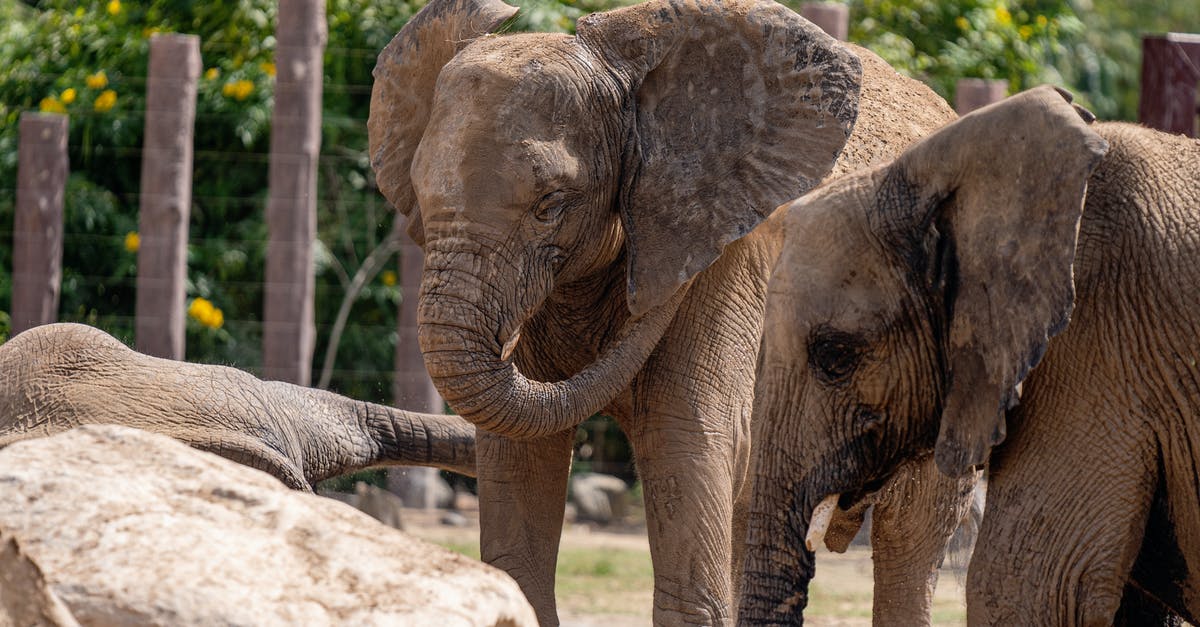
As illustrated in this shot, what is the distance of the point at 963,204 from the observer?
4.53 meters

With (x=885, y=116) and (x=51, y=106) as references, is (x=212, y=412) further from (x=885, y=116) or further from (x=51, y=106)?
(x=51, y=106)

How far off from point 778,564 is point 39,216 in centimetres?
686

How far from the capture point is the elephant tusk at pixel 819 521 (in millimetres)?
4667

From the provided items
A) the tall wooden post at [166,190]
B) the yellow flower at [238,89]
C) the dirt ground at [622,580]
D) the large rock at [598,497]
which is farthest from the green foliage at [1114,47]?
the tall wooden post at [166,190]

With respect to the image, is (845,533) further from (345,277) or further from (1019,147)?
(345,277)

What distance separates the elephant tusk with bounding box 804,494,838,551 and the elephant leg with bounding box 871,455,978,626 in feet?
4.69

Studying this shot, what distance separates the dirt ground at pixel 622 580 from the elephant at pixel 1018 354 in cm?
262

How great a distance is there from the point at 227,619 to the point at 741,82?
3.04 m

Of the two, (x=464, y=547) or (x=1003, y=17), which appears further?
(x=1003, y=17)

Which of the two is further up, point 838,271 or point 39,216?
point 838,271

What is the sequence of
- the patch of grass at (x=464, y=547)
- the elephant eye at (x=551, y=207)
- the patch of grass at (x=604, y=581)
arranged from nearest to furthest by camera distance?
the elephant eye at (x=551, y=207), the patch of grass at (x=604, y=581), the patch of grass at (x=464, y=547)

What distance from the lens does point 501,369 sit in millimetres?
Result: 5566

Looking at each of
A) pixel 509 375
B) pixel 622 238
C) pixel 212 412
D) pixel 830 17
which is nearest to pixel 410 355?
pixel 830 17

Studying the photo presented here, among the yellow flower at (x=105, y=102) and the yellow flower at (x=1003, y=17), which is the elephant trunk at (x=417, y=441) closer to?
the yellow flower at (x=105, y=102)
